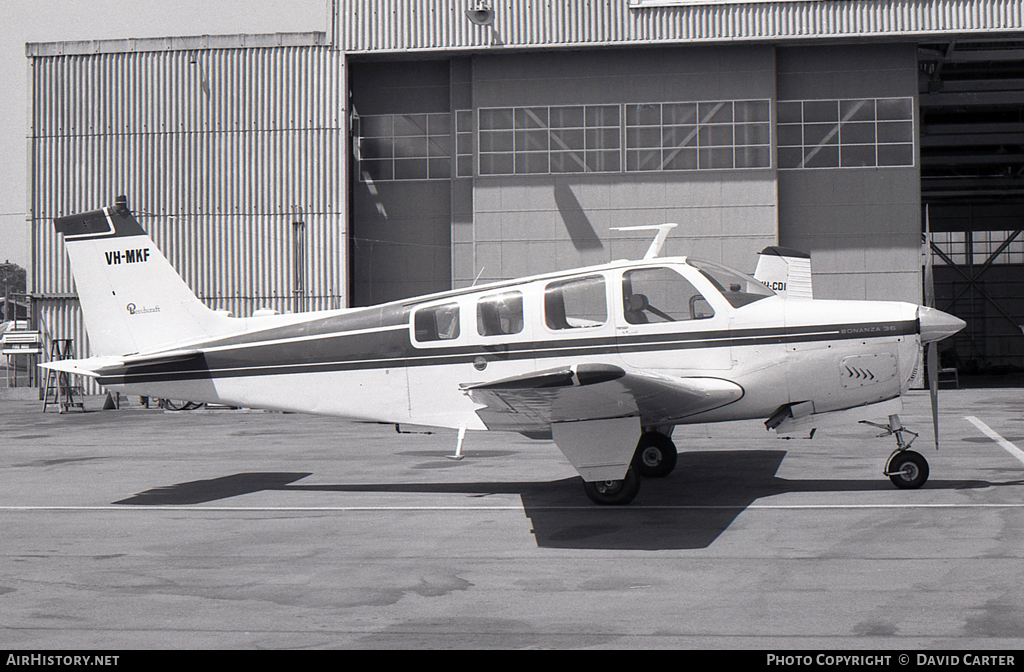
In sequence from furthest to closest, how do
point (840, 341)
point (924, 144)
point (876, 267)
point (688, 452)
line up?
point (924, 144) → point (876, 267) → point (688, 452) → point (840, 341)

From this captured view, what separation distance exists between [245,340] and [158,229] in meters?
23.4

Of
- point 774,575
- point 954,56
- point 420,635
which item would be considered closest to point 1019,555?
point 774,575

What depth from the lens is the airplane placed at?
29.0ft

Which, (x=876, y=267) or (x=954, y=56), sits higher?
(x=954, y=56)

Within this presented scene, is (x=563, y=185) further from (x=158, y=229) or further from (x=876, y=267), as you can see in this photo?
(x=158, y=229)

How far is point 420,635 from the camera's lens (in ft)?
16.9

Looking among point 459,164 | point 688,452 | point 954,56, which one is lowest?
point 688,452

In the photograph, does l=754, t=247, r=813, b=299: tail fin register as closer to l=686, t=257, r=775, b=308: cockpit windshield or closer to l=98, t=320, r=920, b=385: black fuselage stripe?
l=686, t=257, r=775, b=308: cockpit windshield

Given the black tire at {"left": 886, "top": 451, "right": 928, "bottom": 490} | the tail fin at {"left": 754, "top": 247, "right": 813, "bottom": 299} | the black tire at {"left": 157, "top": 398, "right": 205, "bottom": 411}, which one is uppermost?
the tail fin at {"left": 754, "top": 247, "right": 813, "bottom": 299}

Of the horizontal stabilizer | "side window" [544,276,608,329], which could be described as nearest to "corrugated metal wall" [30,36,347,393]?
the horizontal stabilizer

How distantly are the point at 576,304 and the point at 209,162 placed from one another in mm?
25266

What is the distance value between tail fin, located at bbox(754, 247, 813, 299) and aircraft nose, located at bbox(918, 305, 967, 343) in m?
10.3

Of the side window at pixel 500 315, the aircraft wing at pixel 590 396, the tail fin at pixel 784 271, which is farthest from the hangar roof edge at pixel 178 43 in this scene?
the aircraft wing at pixel 590 396

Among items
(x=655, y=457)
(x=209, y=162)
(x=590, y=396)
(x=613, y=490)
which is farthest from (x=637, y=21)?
(x=590, y=396)
